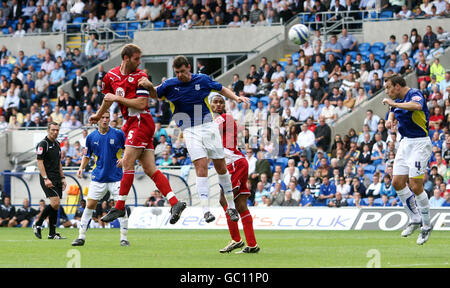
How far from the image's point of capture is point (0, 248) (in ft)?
48.0

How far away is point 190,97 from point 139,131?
3.33 ft

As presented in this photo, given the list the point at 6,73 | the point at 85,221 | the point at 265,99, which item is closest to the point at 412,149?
the point at 85,221

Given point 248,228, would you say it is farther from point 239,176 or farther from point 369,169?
point 369,169

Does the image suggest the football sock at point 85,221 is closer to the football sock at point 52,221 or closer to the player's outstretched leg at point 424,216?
the football sock at point 52,221

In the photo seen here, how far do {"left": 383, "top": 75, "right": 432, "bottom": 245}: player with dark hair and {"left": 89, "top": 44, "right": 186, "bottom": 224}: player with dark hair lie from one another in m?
3.85

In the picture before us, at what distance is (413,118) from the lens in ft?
45.9

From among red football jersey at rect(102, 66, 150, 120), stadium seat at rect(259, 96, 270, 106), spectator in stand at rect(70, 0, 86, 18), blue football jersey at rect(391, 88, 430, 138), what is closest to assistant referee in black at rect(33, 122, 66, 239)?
red football jersey at rect(102, 66, 150, 120)

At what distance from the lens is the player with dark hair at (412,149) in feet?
45.5

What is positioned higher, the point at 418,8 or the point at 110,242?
the point at 418,8

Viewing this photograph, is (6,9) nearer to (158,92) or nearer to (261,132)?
(261,132)

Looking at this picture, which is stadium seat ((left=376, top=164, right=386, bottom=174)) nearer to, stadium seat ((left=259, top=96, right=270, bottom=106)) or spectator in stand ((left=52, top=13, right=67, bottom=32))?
stadium seat ((left=259, top=96, right=270, bottom=106))

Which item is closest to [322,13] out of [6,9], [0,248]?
[6,9]

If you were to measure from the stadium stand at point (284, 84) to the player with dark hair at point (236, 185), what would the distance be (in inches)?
410

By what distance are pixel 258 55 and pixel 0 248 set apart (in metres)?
19.6
